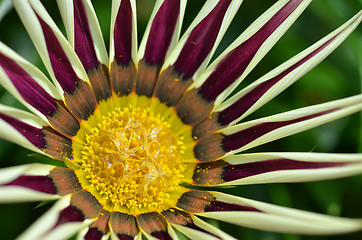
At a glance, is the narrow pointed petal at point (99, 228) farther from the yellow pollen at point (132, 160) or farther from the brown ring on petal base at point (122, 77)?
the brown ring on petal base at point (122, 77)

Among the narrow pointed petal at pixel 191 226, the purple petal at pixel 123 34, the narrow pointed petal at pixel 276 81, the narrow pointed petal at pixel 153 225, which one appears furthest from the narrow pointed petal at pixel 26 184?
the narrow pointed petal at pixel 276 81

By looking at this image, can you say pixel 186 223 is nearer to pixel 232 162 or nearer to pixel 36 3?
pixel 232 162

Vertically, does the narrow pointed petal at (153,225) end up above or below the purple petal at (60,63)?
below

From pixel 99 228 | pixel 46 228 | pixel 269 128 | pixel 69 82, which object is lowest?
pixel 46 228

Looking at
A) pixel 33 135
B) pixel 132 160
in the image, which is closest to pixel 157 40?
pixel 132 160

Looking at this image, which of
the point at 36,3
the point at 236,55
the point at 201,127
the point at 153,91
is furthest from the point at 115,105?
the point at 36,3

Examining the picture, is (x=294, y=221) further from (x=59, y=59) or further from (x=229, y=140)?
(x=59, y=59)

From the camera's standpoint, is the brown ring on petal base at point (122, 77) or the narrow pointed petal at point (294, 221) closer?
the narrow pointed petal at point (294, 221)
